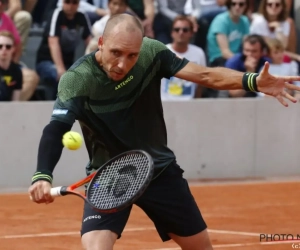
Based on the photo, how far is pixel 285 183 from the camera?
10578 mm

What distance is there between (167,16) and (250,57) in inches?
62.5

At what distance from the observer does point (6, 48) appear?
10211mm

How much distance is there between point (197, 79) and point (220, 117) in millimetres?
5949

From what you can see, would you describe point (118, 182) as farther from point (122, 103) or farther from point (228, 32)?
point (228, 32)

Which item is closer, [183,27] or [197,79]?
[197,79]

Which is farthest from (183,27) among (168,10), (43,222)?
(43,222)

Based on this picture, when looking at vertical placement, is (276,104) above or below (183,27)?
below

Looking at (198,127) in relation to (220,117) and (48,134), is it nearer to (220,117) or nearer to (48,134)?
(220,117)

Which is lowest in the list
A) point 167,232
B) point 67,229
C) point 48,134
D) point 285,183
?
point 285,183

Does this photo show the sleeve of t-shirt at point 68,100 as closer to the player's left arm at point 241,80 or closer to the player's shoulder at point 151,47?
the player's shoulder at point 151,47

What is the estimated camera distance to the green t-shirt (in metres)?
4.75

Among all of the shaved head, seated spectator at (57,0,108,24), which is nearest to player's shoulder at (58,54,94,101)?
the shaved head

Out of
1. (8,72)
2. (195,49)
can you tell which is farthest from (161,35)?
(8,72)

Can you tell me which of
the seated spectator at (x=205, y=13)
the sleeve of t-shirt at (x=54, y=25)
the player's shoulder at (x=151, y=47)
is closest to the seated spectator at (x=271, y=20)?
the seated spectator at (x=205, y=13)
